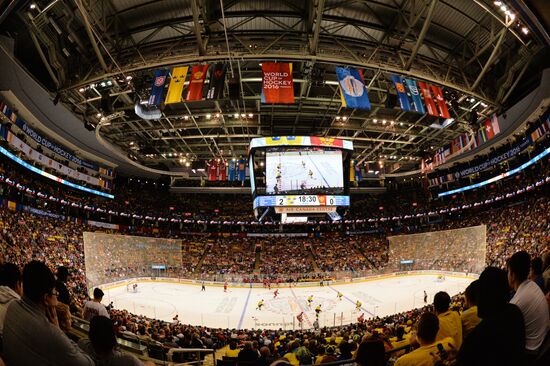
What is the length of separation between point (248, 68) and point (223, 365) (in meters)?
14.6

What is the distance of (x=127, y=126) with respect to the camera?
23156 millimetres

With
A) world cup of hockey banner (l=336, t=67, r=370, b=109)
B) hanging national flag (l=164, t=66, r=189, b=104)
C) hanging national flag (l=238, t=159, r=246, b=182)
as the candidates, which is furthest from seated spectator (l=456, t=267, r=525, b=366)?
hanging national flag (l=238, t=159, r=246, b=182)

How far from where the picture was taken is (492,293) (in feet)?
6.48

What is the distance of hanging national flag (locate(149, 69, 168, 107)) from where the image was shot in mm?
12852

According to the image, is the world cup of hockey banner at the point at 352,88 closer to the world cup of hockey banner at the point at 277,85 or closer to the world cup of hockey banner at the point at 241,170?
the world cup of hockey banner at the point at 277,85

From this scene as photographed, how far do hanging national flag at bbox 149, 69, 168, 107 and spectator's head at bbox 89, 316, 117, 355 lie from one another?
1234 cm

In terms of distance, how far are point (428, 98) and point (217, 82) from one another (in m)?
9.67

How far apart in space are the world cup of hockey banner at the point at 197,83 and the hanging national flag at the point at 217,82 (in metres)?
0.38

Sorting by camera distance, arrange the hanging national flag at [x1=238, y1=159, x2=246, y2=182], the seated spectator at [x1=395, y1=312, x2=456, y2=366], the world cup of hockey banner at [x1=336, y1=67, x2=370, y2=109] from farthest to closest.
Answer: the hanging national flag at [x1=238, y1=159, x2=246, y2=182] < the world cup of hockey banner at [x1=336, y1=67, x2=370, y2=109] < the seated spectator at [x1=395, y1=312, x2=456, y2=366]

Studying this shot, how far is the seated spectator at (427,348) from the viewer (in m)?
2.28

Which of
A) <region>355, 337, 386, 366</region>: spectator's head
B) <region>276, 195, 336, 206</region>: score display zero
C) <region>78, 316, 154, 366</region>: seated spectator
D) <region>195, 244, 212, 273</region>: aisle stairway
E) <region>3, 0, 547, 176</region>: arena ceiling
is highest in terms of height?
<region>3, 0, 547, 176</region>: arena ceiling

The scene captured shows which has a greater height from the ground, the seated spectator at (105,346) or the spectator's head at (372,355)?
the seated spectator at (105,346)

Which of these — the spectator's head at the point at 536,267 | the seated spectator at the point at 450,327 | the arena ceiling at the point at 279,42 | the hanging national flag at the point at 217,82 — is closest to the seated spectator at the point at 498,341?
the seated spectator at the point at 450,327

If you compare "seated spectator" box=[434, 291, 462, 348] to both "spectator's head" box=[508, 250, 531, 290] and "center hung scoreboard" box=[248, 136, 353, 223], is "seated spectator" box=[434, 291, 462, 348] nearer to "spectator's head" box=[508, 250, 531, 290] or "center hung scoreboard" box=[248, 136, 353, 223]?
"spectator's head" box=[508, 250, 531, 290]
